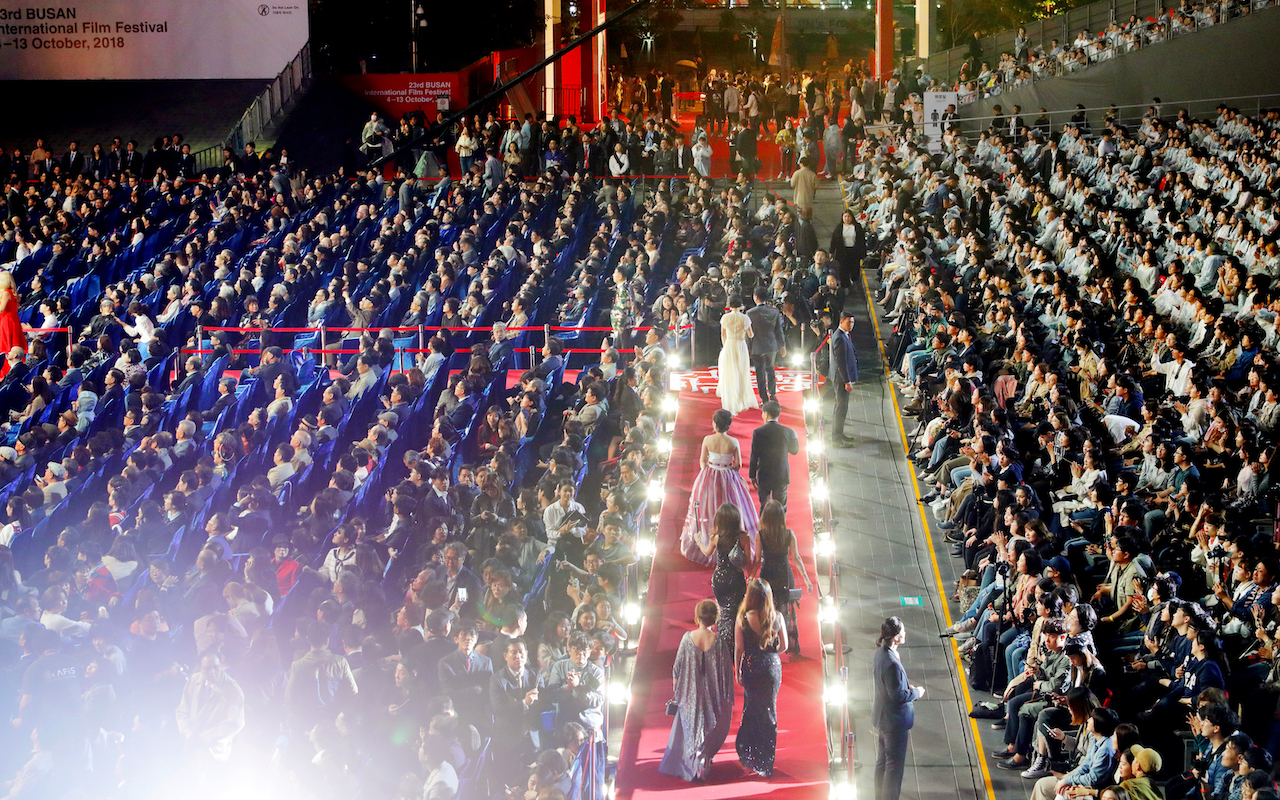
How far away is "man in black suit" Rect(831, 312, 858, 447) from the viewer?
1252 centimetres

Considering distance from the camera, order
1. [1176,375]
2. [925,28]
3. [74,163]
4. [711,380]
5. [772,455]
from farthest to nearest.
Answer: [925,28], [74,163], [711,380], [1176,375], [772,455]

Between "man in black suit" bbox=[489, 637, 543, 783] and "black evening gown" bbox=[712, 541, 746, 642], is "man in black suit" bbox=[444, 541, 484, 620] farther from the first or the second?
"black evening gown" bbox=[712, 541, 746, 642]

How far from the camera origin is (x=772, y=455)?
9.93 meters

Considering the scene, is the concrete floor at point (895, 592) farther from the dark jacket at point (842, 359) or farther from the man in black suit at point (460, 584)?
the man in black suit at point (460, 584)

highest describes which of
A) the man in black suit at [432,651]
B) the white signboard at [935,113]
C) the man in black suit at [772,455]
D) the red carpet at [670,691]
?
the white signboard at [935,113]

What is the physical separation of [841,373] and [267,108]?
57.9ft

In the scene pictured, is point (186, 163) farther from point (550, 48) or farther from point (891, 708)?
point (891, 708)

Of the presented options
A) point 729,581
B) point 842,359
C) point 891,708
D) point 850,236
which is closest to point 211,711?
point 729,581

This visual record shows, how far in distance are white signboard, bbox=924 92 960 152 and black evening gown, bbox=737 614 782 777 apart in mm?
14996

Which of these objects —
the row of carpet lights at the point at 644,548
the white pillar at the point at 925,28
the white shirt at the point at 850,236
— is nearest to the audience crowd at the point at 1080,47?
the white pillar at the point at 925,28

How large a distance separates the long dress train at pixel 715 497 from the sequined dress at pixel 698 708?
2.21 metres

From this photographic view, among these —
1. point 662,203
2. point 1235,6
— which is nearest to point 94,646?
point 662,203

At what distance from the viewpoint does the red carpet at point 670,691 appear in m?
7.65

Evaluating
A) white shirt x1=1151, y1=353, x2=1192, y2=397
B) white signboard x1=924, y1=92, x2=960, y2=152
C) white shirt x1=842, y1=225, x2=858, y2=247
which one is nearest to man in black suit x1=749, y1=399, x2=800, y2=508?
white shirt x1=1151, y1=353, x2=1192, y2=397
